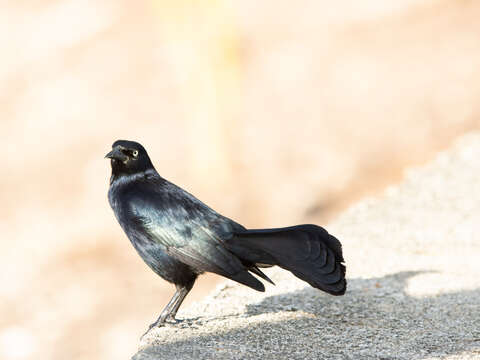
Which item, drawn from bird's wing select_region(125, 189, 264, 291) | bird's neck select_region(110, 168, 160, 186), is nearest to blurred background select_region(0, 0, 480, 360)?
bird's neck select_region(110, 168, 160, 186)

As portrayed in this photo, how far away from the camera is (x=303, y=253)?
13.5 feet

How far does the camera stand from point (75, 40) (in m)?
18.1

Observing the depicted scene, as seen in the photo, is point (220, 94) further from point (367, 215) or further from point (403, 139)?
point (367, 215)

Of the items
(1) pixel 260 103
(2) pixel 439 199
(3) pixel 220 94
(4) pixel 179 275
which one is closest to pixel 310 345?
(4) pixel 179 275

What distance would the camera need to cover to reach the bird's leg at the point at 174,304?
4434 millimetres

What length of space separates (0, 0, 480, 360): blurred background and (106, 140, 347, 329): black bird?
5.66 metres

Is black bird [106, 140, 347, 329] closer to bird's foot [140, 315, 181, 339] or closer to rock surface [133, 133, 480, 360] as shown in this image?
bird's foot [140, 315, 181, 339]

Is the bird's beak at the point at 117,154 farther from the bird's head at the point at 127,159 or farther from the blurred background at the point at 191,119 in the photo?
the blurred background at the point at 191,119

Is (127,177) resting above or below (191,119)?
below

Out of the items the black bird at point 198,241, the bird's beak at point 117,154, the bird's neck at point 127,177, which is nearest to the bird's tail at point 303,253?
the black bird at point 198,241

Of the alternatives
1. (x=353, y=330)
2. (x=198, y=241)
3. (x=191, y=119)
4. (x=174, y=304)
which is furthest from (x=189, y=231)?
(x=191, y=119)

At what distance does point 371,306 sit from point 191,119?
25.0 feet

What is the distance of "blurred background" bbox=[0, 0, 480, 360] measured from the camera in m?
11.0

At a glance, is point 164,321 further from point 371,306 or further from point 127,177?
point 371,306
